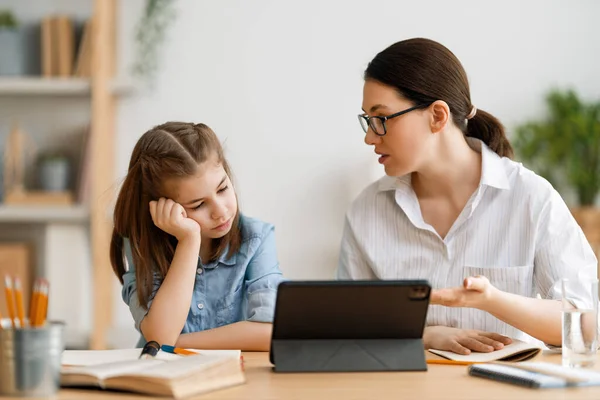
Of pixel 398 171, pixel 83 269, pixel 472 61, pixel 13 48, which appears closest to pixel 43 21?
pixel 13 48

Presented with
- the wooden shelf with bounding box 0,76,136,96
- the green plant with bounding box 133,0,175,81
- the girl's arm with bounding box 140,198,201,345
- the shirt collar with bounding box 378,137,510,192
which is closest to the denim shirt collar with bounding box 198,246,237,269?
the girl's arm with bounding box 140,198,201,345

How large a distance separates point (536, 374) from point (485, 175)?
31.1 inches

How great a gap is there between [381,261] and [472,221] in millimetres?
248

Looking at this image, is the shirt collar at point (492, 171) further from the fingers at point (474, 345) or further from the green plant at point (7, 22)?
the green plant at point (7, 22)

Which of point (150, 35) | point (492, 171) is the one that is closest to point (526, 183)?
point (492, 171)

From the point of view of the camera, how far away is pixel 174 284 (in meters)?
1.71

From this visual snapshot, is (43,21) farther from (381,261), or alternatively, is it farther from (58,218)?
(381,261)

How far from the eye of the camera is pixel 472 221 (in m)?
2.01

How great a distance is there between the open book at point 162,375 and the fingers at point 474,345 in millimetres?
512

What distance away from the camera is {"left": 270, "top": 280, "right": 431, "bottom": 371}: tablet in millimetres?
1310

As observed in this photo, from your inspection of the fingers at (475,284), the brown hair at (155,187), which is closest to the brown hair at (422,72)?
the brown hair at (155,187)

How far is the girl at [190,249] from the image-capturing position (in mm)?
1702

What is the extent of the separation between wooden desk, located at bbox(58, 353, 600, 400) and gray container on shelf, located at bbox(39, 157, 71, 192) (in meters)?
2.29

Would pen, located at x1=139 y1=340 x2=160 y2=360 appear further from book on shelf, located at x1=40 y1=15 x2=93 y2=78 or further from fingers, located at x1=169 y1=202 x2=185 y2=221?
book on shelf, located at x1=40 y1=15 x2=93 y2=78
